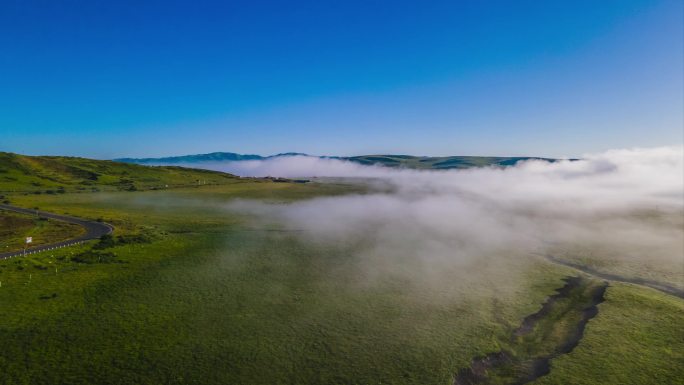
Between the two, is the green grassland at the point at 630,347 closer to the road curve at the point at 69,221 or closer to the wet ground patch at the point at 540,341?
the wet ground patch at the point at 540,341

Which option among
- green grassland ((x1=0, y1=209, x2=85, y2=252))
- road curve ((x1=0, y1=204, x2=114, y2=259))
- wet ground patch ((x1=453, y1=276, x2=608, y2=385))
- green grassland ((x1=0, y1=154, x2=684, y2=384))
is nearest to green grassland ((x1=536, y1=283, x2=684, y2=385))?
green grassland ((x1=0, y1=154, x2=684, y2=384))

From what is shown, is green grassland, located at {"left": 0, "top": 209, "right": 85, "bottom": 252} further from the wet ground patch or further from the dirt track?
the dirt track

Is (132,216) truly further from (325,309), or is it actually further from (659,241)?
(659,241)

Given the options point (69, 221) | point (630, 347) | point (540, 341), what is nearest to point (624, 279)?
point (630, 347)

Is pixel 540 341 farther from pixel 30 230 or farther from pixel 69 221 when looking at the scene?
pixel 69 221

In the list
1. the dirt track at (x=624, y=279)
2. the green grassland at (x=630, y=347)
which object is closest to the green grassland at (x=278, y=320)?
the green grassland at (x=630, y=347)
